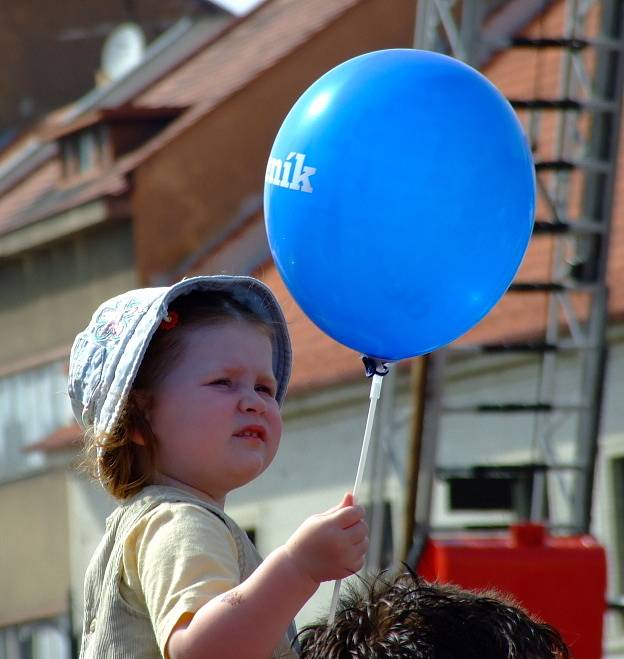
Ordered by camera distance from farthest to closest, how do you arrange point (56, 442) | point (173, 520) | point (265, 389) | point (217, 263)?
point (56, 442) < point (217, 263) < point (265, 389) < point (173, 520)

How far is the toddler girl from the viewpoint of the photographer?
2.29 metres

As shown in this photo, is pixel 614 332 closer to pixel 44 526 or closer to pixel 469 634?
pixel 44 526

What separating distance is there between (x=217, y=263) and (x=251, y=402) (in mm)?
14156

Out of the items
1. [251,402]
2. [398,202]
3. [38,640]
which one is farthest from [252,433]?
[38,640]

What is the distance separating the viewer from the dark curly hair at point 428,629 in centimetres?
216

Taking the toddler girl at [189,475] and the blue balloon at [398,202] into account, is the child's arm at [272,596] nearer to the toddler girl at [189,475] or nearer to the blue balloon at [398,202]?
the toddler girl at [189,475]

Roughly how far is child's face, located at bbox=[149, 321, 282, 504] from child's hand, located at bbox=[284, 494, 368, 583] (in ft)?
0.87

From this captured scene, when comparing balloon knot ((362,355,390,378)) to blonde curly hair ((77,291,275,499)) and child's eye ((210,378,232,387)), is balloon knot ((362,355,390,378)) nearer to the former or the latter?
blonde curly hair ((77,291,275,499))

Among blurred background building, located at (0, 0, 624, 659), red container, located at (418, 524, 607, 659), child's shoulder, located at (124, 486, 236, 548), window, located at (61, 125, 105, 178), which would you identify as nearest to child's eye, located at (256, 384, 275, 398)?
child's shoulder, located at (124, 486, 236, 548)

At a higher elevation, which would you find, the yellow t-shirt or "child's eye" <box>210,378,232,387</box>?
"child's eye" <box>210,378,232,387</box>

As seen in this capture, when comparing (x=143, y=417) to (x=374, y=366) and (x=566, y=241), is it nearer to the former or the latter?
(x=374, y=366)

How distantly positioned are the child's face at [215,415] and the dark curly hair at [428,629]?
0.32 meters

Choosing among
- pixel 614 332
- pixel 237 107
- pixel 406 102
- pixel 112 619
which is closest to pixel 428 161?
pixel 406 102

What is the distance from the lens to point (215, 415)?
254 cm
